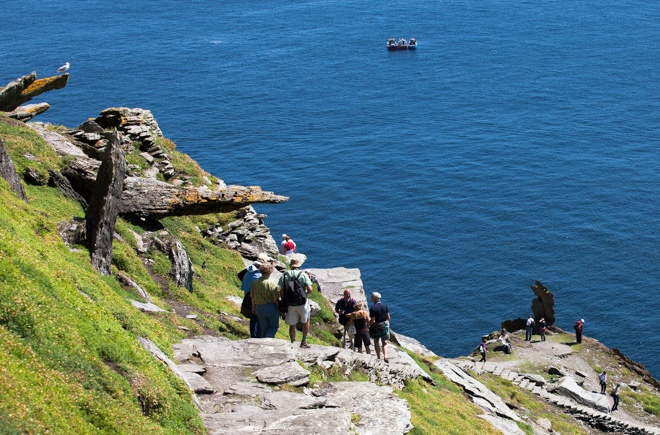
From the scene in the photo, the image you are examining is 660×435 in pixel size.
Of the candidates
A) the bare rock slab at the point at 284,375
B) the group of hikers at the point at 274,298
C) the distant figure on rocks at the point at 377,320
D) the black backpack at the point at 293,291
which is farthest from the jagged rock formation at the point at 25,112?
the bare rock slab at the point at 284,375

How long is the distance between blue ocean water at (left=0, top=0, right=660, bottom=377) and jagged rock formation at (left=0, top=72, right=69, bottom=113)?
47.5 meters

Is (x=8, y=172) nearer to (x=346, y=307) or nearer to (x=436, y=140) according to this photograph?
(x=346, y=307)

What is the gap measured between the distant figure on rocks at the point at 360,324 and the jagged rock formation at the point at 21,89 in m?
19.6

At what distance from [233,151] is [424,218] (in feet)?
115

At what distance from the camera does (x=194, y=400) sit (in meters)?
17.1

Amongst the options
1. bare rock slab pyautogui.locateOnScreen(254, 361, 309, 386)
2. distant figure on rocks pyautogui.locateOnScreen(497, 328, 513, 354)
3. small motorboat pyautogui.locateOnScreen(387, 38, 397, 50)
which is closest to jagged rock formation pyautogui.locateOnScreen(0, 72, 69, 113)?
bare rock slab pyautogui.locateOnScreen(254, 361, 309, 386)

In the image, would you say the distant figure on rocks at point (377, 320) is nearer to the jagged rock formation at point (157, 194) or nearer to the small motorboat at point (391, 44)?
the jagged rock formation at point (157, 194)

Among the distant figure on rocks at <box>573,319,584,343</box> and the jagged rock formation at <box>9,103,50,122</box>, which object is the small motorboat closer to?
the distant figure on rocks at <box>573,319,584,343</box>

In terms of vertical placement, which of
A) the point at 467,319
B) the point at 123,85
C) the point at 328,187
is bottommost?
the point at 467,319

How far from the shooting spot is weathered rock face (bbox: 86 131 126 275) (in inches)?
911

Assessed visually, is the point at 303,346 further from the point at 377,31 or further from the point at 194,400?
the point at 377,31

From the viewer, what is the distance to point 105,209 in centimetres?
2350

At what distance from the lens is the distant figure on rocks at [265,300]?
23.0 m

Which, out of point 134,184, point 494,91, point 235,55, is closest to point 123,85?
point 235,55
